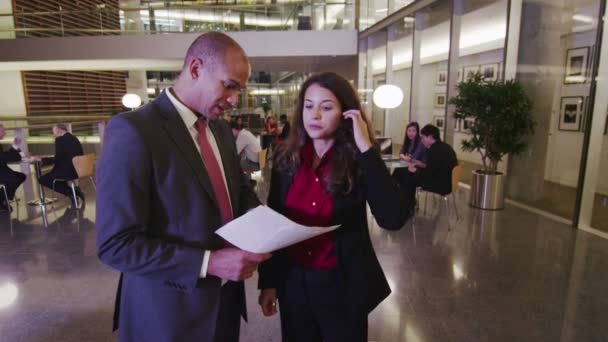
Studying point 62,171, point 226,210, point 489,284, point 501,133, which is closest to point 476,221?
point 501,133

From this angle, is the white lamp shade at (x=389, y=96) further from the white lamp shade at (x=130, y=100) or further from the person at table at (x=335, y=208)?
the white lamp shade at (x=130, y=100)

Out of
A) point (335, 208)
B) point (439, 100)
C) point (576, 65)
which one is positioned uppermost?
point (576, 65)

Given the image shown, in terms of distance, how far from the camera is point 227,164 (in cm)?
138

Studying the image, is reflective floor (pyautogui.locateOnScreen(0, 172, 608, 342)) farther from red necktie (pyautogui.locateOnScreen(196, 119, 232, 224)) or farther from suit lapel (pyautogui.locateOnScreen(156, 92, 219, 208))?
suit lapel (pyautogui.locateOnScreen(156, 92, 219, 208))

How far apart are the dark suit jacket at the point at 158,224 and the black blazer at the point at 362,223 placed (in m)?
0.38

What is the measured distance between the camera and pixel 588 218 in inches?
188

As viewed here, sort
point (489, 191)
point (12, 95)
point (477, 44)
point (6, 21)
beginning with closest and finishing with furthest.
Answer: point (489, 191) → point (477, 44) → point (6, 21) → point (12, 95)

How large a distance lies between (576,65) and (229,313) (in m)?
5.46

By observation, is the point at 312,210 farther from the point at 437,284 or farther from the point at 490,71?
the point at 490,71

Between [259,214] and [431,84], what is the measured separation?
29.0ft

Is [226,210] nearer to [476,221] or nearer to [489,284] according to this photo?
[489,284]

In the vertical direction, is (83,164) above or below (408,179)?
above

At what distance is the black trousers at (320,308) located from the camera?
1.43 metres

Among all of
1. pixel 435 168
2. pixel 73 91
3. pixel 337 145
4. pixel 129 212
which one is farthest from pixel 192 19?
pixel 129 212
